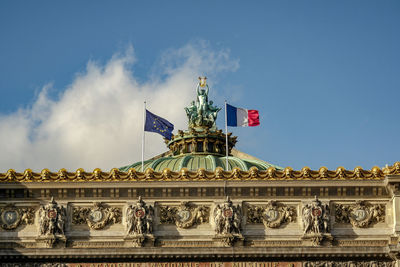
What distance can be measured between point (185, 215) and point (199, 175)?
182cm

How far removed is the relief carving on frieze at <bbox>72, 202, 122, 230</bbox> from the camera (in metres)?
43.7

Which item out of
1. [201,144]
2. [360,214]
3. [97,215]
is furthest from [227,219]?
[201,144]

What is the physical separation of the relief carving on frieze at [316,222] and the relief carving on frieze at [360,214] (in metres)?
0.62

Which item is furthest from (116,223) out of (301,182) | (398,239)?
(398,239)

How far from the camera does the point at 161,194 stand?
145 feet

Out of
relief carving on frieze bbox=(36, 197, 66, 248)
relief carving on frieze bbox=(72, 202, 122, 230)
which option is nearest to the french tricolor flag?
relief carving on frieze bbox=(72, 202, 122, 230)

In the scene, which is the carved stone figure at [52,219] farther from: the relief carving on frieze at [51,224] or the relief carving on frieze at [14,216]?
the relief carving on frieze at [14,216]

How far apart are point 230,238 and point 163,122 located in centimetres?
957

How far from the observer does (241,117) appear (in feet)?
164

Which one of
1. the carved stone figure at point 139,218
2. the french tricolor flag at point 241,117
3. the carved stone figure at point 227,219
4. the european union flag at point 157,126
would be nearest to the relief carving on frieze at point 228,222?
the carved stone figure at point 227,219

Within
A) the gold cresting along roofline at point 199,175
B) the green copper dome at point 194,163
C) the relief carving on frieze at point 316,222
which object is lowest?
the relief carving on frieze at point 316,222

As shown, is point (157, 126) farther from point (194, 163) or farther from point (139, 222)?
point (139, 222)

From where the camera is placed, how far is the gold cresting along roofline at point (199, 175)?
4412 cm

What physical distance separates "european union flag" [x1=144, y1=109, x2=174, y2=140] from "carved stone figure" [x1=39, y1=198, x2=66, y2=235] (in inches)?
313
